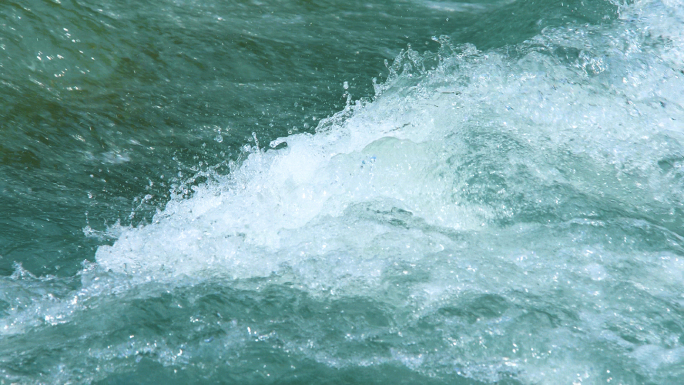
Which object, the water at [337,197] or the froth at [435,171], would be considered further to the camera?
the froth at [435,171]

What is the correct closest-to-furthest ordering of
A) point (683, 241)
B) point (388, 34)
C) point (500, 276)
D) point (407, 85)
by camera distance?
1. point (500, 276)
2. point (683, 241)
3. point (407, 85)
4. point (388, 34)

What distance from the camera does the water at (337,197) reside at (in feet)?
7.36

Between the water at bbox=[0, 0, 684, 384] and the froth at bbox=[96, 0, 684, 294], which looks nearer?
the water at bbox=[0, 0, 684, 384]

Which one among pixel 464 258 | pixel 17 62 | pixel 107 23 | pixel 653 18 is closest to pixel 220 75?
pixel 107 23

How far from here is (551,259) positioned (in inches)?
102

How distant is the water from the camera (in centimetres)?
224

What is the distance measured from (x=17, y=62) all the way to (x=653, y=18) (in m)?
4.10

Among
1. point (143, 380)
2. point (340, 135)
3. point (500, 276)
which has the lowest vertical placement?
point (143, 380)

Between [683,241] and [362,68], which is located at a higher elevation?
[362,68]

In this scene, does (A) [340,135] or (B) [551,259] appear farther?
(A) [340,135]

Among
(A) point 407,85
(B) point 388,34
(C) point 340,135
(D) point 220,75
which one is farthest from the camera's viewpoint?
(B) point 388,34

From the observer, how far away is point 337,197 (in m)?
3.00

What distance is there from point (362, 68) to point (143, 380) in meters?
2.95

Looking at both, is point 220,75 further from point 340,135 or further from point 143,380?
point 143,380
